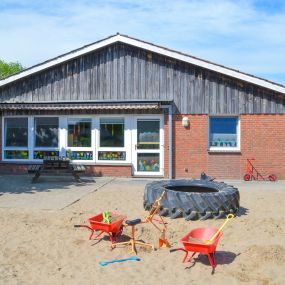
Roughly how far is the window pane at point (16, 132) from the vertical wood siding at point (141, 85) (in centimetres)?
84

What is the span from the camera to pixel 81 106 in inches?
607

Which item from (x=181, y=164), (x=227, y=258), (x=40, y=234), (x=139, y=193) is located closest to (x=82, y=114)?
(x=181, y=164)

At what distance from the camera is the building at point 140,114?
14.9m

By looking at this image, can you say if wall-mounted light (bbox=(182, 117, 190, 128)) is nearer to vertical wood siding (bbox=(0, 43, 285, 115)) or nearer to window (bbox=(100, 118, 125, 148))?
vertical wood siding (bbox=(0, 43, 285, 115))

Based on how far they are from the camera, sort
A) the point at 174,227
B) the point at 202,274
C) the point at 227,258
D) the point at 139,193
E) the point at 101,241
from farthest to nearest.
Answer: the point at 139,193
the point at 174,227
the point at 101,241
the point at 227,258
the point at 202,274

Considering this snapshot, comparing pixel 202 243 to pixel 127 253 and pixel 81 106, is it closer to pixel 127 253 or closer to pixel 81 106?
pixel 127 253

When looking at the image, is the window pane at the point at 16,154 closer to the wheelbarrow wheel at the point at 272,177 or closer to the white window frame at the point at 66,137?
the white window frame at the point at 66,137

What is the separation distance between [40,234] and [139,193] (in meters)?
4.63

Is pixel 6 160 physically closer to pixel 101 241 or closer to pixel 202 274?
pixel 101 241

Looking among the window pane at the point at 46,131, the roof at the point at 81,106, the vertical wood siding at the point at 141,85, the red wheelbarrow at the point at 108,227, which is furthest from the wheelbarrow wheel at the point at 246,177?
the red wheelbarrow at the point at 108,227

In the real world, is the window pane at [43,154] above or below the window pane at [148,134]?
below

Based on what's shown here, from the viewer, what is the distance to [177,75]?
15.3 m

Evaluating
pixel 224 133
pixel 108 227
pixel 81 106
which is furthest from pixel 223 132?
pixel 108 227

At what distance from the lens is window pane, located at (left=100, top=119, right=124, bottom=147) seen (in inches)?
618
